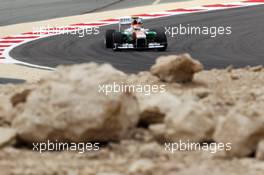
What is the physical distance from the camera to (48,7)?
2855cm

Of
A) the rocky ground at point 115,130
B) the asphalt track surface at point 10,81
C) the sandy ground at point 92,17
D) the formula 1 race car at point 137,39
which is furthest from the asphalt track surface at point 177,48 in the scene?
the rocky ground at point 115,130

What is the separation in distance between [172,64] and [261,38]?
38.9ft

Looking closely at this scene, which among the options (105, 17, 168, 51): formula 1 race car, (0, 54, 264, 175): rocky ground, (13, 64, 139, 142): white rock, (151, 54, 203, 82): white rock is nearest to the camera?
(0, 54, 264, 175): rocky ground

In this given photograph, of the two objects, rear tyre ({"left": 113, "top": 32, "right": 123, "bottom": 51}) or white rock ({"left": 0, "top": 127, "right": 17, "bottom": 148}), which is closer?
white rock ({"left": 0, "top": 127, "right": 17, "bottom": 148})

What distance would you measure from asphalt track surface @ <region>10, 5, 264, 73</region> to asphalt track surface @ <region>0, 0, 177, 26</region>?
311 cm

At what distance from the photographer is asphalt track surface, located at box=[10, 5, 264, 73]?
18859 millimetres

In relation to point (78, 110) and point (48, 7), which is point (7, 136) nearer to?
point (78, 110)

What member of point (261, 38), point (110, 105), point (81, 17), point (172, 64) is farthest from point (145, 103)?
point (81, 17)

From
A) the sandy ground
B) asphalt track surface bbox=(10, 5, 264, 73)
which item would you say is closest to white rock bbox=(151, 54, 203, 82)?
asphalt track surface bbox=(10, 5, 264, 73)

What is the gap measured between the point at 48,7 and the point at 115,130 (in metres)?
21.5

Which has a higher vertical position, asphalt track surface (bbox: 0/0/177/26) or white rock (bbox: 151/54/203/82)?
white rock (bbox: 151/54/203/82)

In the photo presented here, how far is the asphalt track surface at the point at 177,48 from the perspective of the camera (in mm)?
18859

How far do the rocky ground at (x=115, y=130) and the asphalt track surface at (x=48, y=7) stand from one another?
18280 millimetres

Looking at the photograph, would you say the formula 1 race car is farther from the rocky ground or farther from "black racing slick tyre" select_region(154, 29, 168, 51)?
the rocky ground
